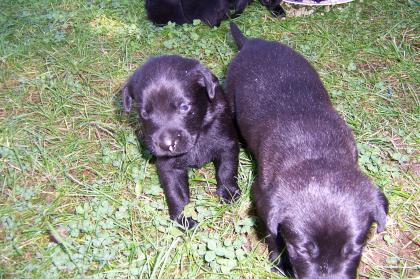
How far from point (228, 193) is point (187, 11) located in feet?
9.96

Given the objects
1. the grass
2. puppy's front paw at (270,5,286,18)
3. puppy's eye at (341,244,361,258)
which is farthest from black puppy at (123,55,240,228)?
puppy's front paw at (270,5,286,18)

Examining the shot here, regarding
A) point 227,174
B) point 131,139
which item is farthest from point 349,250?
point 131,139

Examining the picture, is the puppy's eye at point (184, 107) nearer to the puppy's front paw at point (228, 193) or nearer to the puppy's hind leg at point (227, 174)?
the puppy's hind leg at point (227, 174)

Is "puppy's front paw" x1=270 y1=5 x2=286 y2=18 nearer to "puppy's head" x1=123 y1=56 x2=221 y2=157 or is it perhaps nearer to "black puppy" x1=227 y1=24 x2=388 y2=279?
"black puppy" x1=227 y1=24 x2=388 y2=279

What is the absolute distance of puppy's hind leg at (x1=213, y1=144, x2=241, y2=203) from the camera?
3.44 m

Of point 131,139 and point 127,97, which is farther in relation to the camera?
point 131,139

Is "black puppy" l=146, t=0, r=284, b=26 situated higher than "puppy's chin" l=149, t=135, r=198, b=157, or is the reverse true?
"puppy's chin" l=149, t=135, r=198, b=157

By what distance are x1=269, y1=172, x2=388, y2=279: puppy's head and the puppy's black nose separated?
90 cm

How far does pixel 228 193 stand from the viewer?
350 cm

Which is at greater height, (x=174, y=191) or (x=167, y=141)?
(x=167, y=141)

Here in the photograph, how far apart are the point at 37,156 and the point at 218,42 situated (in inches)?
96.4

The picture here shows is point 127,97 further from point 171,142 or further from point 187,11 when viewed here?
point 187,11

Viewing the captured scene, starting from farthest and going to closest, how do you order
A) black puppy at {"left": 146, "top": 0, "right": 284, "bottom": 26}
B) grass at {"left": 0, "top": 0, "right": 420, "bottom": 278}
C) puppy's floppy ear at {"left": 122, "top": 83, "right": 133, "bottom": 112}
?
black puppy at {"left": 146, "top": 0, "right": 284, "bottom": 26} → puppy's floppy ear at {"left": 122, "top": 83, "right": 133, "bottom": 112} → grass at {"left": 0, "top": 0, "right": 420, "bottom": 278}

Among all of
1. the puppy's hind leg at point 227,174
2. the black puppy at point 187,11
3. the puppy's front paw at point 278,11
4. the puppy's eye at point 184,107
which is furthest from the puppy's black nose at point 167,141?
the puppy's front paw at point 278,11
